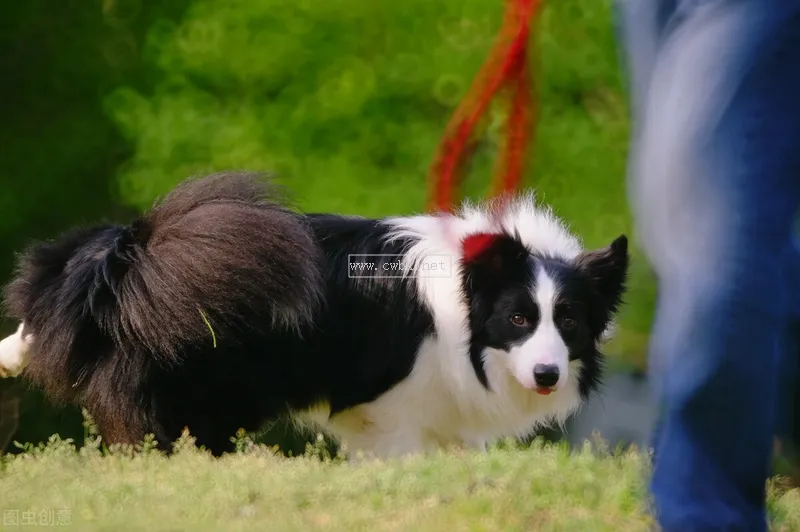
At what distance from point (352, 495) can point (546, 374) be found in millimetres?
1785

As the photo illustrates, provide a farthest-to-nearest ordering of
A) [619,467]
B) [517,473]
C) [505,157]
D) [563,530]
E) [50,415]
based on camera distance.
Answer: [50,415] < [619,467] < [517,473] < [563,530] < [505,157]

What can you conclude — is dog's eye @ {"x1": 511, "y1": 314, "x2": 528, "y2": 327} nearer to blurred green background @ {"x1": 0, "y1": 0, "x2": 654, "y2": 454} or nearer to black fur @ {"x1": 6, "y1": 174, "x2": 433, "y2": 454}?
black fur @ {"x1": 6, "y1": 174, "x2": 433, "y2": 454}

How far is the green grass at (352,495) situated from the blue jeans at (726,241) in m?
0.45

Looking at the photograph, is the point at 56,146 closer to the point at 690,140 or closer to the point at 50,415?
the point at 50,415

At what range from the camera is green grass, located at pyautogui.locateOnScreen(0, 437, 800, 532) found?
2859mm

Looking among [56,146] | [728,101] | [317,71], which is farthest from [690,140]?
[56,146]

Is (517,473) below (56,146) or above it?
below

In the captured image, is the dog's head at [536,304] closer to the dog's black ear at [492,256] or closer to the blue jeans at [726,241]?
the dog's black ear at [492,256]

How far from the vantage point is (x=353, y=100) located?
746cm

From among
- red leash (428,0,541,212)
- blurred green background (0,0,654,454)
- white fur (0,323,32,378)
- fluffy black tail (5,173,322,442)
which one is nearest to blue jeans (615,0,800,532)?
red leash (428,0,541,212)

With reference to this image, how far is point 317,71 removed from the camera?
24.9 feet

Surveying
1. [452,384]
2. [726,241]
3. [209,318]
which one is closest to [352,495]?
[726,241]

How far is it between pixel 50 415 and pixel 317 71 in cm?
417

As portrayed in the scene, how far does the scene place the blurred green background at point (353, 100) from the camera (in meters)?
7.21
